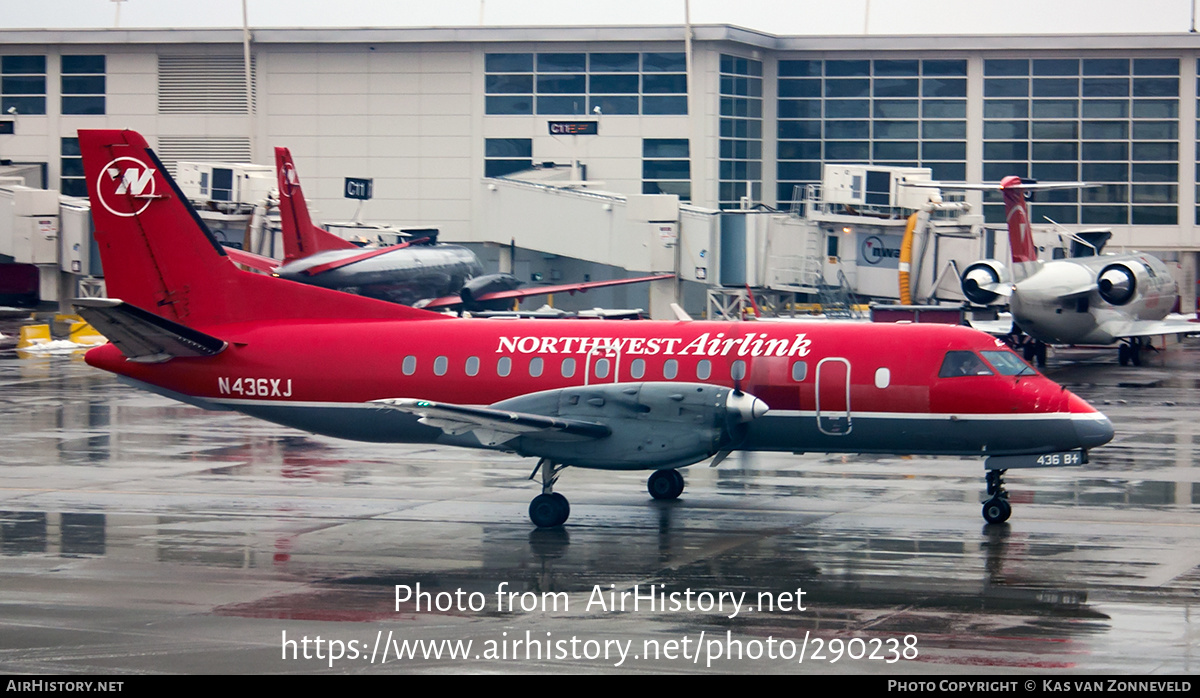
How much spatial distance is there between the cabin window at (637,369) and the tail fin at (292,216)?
2650 cm

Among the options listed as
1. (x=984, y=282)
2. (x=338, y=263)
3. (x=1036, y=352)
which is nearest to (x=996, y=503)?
(x=984, y=282)

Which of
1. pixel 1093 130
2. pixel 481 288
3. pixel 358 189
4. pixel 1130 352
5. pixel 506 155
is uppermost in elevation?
pixel 1093 130

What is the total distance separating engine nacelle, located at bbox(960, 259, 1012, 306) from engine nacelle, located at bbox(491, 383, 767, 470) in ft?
85.8

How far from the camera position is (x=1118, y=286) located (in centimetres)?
3991

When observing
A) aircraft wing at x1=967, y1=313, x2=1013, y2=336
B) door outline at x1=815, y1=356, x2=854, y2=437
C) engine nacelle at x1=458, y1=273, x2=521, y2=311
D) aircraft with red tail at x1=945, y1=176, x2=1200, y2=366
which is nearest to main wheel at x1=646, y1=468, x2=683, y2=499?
door outline at x1=815, y1=356, x2=854, y2=437

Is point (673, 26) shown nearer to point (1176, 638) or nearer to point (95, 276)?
point (95, 276)

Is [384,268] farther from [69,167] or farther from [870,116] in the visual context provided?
[870,116]

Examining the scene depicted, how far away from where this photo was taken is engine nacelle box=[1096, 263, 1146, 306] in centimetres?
3988

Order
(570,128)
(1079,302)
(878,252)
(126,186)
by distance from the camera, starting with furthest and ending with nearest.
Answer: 1. (570,128)
2. (878,252)
3. (1079,302)
4. (126,186)

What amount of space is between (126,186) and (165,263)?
1453mm

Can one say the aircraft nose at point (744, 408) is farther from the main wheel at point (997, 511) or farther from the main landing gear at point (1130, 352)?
the main landing gear at point (1130, 352)

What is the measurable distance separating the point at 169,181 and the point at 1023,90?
5575cm

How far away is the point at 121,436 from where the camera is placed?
28109 millimetres

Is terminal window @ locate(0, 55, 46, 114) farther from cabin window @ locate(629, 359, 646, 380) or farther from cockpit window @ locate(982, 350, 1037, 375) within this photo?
cockpit window @ locate(982, 350, 1037, 375)
